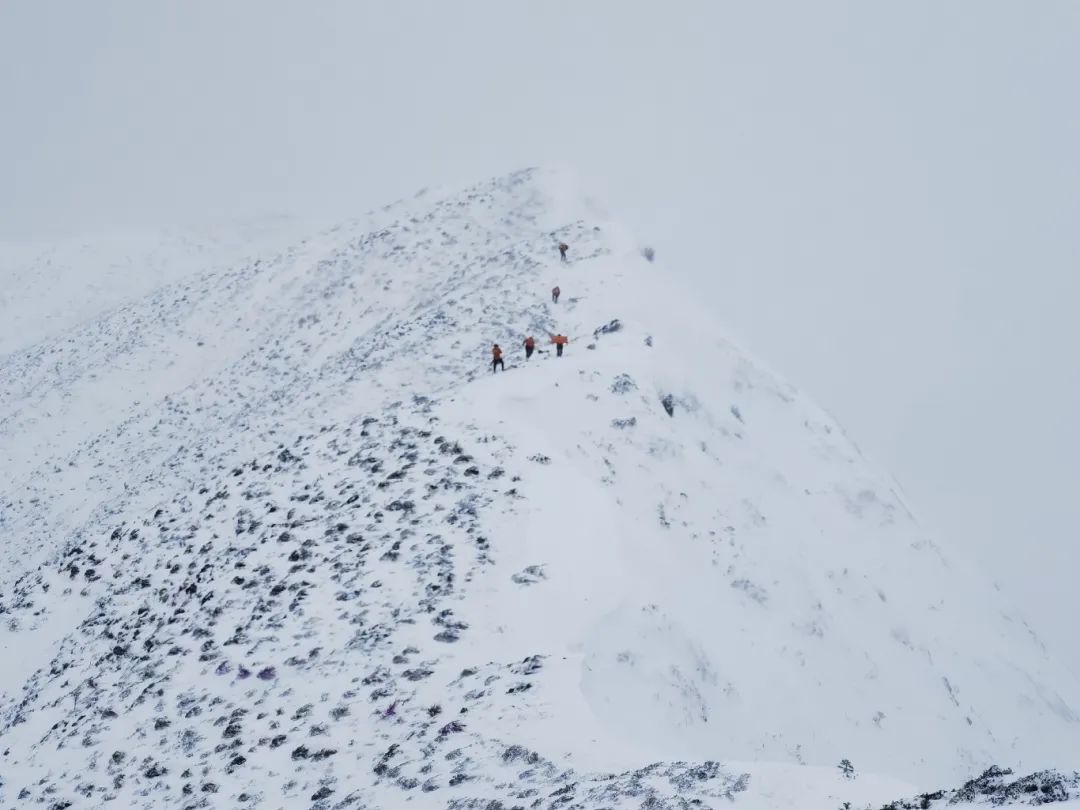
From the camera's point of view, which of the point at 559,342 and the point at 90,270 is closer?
the point at 559,342

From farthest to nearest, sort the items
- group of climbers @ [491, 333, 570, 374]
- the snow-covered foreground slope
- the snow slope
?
the snow slope, group of climbers @ [491, 333, 570, 374], the snow-covered foreground slope

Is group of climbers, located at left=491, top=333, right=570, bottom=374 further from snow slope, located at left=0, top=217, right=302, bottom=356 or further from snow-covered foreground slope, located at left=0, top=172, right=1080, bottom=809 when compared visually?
snow slope, located at left=0, top=217, right=302, bottom=356

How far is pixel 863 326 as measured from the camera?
12550cm

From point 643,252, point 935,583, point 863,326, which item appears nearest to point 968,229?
point 863,326

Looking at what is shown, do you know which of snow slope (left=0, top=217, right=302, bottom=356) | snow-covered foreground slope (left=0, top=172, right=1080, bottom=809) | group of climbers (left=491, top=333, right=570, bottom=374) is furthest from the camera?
snow slope (left=0, top=217, right=302, bottom=356)

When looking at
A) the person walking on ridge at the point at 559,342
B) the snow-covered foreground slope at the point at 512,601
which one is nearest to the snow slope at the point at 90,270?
the snow-covered foreground slope at the point at 512,601

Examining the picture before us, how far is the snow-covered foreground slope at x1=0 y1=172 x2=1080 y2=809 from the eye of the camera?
1138cm

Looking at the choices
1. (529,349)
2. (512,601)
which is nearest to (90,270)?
(529,349)

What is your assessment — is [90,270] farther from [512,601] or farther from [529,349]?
[512,601]

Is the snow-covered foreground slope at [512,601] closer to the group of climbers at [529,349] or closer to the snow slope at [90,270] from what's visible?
the group of climbers at [529,349]

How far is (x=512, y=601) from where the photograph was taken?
14.2 m

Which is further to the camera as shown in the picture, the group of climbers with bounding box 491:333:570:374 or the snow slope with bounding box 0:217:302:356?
the snow slope with bounding box 0:217:302:356

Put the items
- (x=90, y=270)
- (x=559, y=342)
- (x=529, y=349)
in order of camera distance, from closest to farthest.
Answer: (x=559, y=342)
(x=529, y=349)
(x=90, y=270)

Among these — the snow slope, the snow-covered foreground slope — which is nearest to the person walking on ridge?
the snow-covered foreground slope
